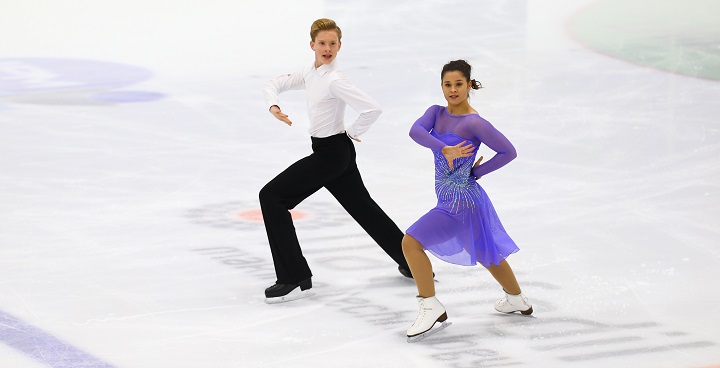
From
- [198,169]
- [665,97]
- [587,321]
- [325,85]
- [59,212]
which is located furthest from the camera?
[665,97]

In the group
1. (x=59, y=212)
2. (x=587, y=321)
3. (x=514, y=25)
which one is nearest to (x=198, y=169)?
(x=59, y=212)

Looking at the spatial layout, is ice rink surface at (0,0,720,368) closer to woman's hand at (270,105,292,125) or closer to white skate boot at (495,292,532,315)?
white skate boot at (495,292,532,315)

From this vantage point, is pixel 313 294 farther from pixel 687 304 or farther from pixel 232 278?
pixel 687 304

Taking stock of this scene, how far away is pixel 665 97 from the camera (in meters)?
9.62

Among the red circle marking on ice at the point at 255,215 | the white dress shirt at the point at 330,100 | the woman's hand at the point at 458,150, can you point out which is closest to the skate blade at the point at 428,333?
the woman's hand at the point at 458,150

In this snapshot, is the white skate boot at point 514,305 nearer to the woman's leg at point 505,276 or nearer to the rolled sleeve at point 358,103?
the woman's leg at point 505,276

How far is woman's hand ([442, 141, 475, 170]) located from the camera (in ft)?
15.2

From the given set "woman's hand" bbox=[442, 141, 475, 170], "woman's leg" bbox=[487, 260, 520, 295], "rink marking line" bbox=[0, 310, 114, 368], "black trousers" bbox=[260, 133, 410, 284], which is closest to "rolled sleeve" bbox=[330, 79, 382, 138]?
"black trousers" bbox=[260, 133, 410, 284]

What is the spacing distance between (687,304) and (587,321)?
0.52m

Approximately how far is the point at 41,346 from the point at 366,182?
3.33 metres

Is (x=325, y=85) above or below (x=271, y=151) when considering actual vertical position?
above

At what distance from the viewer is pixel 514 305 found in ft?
16.2

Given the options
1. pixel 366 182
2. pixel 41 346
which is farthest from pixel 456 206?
pixel 366 182

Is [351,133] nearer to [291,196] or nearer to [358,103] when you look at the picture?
[358,103]
